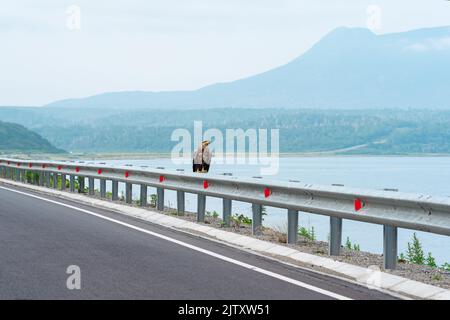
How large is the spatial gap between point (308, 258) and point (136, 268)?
2409mm

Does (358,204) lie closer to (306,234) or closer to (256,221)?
(256,221)

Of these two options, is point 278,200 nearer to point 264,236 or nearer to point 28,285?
point 264,236

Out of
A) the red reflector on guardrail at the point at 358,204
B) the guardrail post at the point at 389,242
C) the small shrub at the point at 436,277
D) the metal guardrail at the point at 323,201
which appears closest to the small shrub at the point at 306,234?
the metal guardrail at the point at 323,201

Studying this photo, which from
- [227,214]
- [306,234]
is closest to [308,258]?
[227,214]

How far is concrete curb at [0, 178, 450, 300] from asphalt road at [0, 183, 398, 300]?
32cm

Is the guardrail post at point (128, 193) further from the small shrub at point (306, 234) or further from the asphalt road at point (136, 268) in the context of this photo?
the asphalt road at point (136, 268)

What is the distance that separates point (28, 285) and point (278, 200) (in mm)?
5194

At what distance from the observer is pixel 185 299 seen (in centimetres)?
912

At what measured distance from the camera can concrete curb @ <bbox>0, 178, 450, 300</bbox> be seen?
10227 millimetres

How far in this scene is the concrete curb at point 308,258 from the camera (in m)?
10.2

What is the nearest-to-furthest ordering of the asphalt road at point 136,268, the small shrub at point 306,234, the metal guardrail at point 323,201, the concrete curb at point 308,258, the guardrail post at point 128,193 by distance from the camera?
the asphalt road at point 136,268 < the concrete curb at point 308,258 < the metal guardrail at point 323,201 < the small shrub at point 306,234 < the guardrail post at point 128,193

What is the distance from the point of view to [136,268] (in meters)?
11.2

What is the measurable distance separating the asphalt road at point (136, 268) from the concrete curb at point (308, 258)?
1.06ft
